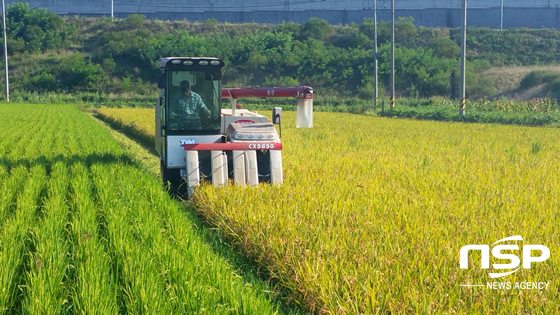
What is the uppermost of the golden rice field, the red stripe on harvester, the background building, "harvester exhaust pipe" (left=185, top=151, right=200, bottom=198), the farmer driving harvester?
the background building

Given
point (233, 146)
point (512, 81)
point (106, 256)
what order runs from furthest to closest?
point (512, 81) → point (233, 146) → point (106, 256)

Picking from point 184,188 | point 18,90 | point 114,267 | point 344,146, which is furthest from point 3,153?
point 18,90

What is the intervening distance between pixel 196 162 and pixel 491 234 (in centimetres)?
423

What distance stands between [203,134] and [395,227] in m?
4.07

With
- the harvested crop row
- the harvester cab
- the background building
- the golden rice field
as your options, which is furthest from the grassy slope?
the harvested crop row

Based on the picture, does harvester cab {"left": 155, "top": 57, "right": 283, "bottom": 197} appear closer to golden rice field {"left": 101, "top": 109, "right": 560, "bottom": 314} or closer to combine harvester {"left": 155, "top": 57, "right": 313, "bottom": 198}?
combine harvester {"left": 155, "top": 57, "right": 313, "bottom": 198}

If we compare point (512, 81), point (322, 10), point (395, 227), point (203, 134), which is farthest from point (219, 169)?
point (322, 10)

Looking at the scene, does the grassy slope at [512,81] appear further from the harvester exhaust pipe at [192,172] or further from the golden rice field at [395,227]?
the harvester exhaust pipe at [192,172]

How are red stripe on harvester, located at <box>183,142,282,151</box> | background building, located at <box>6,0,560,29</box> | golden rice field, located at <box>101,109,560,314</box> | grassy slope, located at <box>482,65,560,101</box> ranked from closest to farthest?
1. golden rice field, located at <box>101,109,560,314</box>
2. red stripe on harvester, located at <box>183,142,282,151</box>
3. grassy slope, located at <box>482,65,560,101</box>
4. background building, located at <box>6,0,560,29</box>

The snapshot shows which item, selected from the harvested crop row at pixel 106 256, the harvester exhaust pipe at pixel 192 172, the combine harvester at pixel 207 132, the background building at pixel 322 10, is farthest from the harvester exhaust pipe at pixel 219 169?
the background building at pixel 322 10

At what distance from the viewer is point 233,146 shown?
8125 mm

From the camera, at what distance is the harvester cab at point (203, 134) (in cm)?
813

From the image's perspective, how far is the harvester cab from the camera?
8.13 m

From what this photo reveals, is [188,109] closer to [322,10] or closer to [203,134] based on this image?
[203,134]
